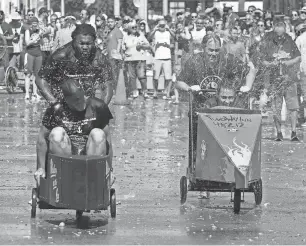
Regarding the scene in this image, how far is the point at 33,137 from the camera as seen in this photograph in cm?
1792

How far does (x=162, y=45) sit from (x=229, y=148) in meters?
18.4

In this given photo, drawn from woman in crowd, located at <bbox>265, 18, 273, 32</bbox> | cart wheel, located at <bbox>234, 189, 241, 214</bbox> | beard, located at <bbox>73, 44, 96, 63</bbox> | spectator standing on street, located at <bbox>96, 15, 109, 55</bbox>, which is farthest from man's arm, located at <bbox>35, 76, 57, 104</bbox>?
woman in crowd, located at <bbox>265, 18, 273, 32</bbox>

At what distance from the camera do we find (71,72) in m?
10.2

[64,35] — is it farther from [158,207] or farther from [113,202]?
[113,202]

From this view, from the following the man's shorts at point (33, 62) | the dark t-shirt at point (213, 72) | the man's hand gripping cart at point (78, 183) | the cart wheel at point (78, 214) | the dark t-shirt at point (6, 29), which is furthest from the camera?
the dark t-shirt at point (6, 29)

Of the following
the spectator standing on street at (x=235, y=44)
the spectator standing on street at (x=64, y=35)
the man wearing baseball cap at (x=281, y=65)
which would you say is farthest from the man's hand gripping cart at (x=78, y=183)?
the spectator standing on street at (x=64, y=35)

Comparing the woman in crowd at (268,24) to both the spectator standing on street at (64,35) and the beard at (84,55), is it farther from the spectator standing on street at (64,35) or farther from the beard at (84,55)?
the beard at (84,55)

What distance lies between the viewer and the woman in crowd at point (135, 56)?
2891 cm

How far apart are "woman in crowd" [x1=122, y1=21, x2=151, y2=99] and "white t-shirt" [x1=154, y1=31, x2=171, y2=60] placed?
13.4 inches

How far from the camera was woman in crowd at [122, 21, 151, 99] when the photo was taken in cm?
2891

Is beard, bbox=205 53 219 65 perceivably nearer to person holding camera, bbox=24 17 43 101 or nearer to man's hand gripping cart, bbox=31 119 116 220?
man's hand gripping cart, bbox=31 119 116 220

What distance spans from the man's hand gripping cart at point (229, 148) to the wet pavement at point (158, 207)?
303mm

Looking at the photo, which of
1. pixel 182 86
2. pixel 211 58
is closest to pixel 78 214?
pixel 182 86

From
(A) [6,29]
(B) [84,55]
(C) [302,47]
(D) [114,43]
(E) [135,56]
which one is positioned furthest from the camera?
(A) [6,29]
